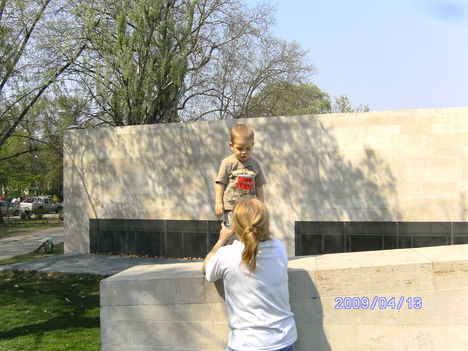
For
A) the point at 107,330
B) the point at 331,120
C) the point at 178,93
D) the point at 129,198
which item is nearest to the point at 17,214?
the point at 178,93

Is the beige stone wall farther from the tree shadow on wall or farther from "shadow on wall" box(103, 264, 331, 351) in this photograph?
"shadow on wall" box(103, 264, 331, 351)

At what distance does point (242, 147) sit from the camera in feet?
11.3

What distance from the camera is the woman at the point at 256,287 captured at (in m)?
2.34

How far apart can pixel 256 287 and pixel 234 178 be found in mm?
1371

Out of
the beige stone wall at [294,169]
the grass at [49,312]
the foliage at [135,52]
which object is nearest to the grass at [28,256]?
the beige stone wall at [294,169]

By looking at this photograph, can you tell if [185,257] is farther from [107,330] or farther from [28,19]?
[28,19]

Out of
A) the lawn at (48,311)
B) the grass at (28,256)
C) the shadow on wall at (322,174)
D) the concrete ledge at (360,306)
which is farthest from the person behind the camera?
the grass at (28,256)

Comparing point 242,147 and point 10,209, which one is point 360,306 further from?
point 10,209

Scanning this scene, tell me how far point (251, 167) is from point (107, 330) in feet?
6.27

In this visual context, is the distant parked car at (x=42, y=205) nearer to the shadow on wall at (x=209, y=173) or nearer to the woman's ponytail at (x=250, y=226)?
the shadow on wall at (x=209, y=173)

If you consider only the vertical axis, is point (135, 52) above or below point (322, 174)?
above

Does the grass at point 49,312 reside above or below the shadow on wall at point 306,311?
below

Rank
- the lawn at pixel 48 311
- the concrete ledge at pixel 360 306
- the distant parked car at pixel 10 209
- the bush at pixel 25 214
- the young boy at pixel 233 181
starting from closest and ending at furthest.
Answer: the concrete ledge at pixel 360 306
the young boy at pixel 233 181
the lawn at pixel 48 311
the bush at pixel 25 214
the distant parked car at pixel 10 209

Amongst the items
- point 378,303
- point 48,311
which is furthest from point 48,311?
point 378,303
